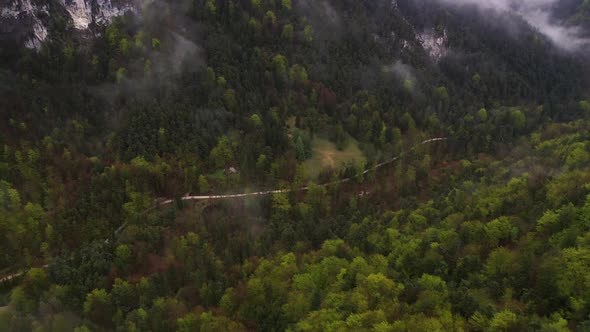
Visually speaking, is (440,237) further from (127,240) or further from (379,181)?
(127,240)

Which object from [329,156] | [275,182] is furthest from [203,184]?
[329,156]

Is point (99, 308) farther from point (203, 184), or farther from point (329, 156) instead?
point (329, 156)

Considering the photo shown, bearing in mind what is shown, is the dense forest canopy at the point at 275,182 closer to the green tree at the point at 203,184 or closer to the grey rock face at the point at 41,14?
the grey rock face at the point at 41,14

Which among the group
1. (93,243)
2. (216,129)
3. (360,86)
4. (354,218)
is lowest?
(354,218)

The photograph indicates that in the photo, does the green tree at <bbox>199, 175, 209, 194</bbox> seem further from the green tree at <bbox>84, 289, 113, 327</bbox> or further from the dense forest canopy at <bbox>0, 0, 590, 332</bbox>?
the green tree at <bbox>84, 289, 113, 327</bbox>

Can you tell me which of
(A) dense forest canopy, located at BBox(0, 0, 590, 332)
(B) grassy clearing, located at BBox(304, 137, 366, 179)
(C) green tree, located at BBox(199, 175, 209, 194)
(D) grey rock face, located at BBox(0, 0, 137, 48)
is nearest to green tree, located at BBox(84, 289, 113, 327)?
(A) dense forest canopy, located at BBox(0, 0, 590, 332)

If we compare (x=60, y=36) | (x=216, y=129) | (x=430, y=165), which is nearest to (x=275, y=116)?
(x=216, y=129)
